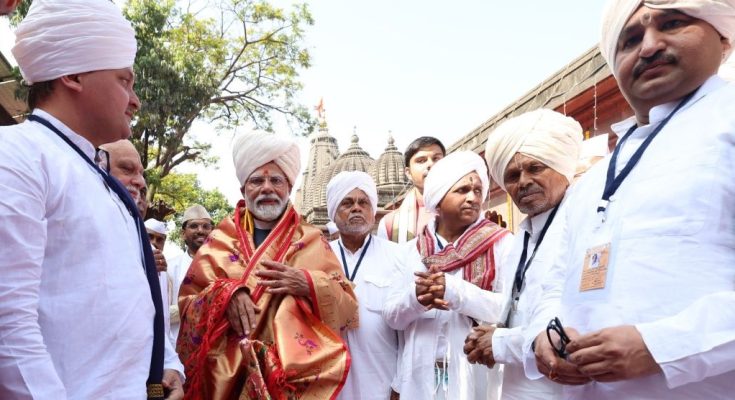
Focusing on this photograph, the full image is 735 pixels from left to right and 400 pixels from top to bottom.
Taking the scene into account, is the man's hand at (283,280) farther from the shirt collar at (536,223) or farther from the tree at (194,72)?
the tree at (194,72)

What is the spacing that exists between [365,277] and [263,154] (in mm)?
1096

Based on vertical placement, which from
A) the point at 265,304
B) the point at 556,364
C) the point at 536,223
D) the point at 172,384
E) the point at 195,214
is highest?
the point at 536,223

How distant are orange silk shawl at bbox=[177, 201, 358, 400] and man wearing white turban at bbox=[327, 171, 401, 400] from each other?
334mm

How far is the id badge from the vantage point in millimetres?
1778

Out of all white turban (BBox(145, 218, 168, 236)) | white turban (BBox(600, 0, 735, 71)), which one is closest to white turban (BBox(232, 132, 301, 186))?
white turban (BBox(600, 0, 735, 71))

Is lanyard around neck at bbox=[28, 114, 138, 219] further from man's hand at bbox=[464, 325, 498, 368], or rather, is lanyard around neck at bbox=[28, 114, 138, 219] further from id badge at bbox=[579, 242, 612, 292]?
man's hand at bbox=[464, 325, 498, 368]

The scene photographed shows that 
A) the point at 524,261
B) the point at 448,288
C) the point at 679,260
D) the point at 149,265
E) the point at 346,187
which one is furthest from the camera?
the point at 346,187

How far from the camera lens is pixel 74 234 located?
1.87 metres

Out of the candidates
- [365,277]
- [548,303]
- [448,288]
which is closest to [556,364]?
[548,303]

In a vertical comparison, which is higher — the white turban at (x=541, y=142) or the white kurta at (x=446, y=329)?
the white turban at (x=541, y=142)

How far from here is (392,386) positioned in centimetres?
387

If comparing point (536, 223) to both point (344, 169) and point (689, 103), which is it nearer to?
point (689, 103)

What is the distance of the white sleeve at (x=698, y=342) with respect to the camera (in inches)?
59.1

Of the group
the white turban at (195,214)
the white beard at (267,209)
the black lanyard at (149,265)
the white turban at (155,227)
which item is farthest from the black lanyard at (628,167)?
the white turban at (195,214)
